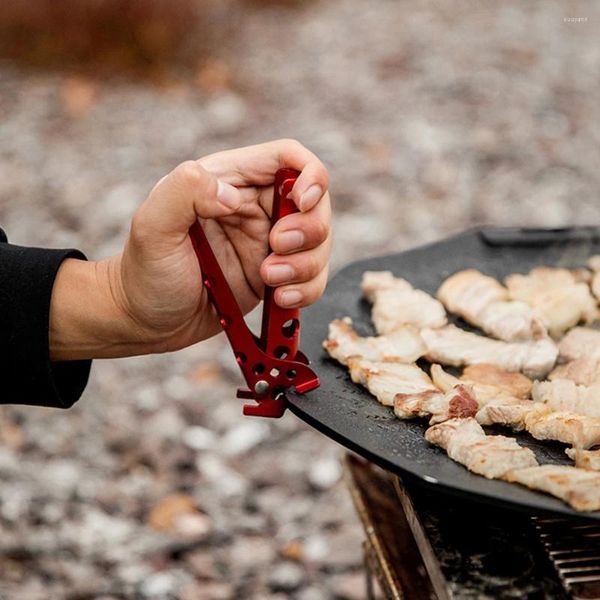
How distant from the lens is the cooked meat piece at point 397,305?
243 centimetres

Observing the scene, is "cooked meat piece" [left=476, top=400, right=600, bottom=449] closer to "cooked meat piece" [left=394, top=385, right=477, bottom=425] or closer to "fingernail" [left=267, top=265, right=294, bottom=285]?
"cooked meat piece" [left=394, top=385, right=477, bottom=425]

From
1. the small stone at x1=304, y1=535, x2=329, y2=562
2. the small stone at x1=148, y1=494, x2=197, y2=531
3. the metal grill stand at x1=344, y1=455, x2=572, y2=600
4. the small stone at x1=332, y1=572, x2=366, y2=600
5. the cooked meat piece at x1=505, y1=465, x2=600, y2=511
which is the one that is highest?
the cooked meat piece at x1=505, y1=465, x2=600, y2=511

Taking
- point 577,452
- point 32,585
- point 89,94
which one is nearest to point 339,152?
point 89,94

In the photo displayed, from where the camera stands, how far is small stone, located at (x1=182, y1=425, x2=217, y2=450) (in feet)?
12.8

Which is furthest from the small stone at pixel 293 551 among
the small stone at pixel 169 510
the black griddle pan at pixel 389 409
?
the black griddle pan at pixel 389 409

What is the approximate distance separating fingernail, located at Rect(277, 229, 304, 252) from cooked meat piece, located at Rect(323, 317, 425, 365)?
34 cm

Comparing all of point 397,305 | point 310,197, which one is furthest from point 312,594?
point 310,197

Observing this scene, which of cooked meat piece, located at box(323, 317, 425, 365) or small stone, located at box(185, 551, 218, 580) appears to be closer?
cooked meat piece, located at box(323, 317, 425, 365)

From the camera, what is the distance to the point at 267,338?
80.4 inches

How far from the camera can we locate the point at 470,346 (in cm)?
234

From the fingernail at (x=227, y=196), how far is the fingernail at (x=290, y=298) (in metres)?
0.21

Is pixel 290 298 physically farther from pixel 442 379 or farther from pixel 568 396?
pixel 568 396

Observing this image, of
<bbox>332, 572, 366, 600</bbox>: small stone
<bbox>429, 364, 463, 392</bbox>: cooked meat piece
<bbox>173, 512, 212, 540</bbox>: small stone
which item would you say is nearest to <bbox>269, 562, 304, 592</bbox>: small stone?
<bbox>332, 572, 366, 600</bbox>: small stone

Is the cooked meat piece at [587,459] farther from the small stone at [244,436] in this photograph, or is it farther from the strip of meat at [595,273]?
the small stone at [244,436]
